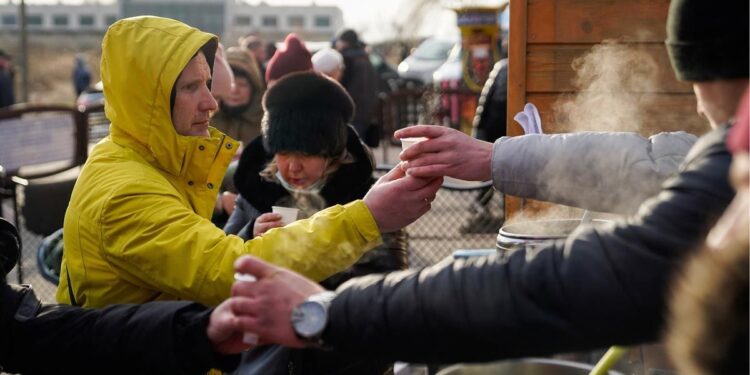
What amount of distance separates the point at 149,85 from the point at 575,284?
5.25 feet

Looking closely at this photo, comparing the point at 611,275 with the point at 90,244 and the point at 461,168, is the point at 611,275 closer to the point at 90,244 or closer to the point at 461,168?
the point at 461,168

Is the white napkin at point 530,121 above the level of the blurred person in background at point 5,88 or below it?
above

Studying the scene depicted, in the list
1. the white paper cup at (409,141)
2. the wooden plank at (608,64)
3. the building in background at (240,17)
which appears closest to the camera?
the white paper cup at (409,141)

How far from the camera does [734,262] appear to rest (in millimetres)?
1490

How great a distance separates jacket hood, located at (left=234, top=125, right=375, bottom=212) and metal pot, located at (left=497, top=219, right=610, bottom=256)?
1.11 metres

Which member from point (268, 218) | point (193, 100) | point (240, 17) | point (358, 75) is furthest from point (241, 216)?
point (240, 17)

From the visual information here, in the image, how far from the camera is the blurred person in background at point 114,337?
2.45 m

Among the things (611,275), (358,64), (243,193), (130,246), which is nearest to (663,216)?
(611,275)

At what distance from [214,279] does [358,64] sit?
878 cm

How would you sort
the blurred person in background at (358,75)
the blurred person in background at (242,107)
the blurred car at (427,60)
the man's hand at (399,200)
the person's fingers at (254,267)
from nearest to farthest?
the person's fingers at (254,267), the man's hand at (399,200), the blurred person in background at (242,107), the blurred person in background at (358,75), the blurred car at (427,60)

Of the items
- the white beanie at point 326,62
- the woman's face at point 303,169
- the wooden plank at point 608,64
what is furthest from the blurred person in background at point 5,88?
the woman's face at point 303,169

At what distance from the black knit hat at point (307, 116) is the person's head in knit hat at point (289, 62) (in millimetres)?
2066

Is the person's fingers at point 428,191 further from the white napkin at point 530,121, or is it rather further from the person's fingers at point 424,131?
the white napkin at point 530,121

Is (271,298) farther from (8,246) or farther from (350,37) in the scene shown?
(350,37)
